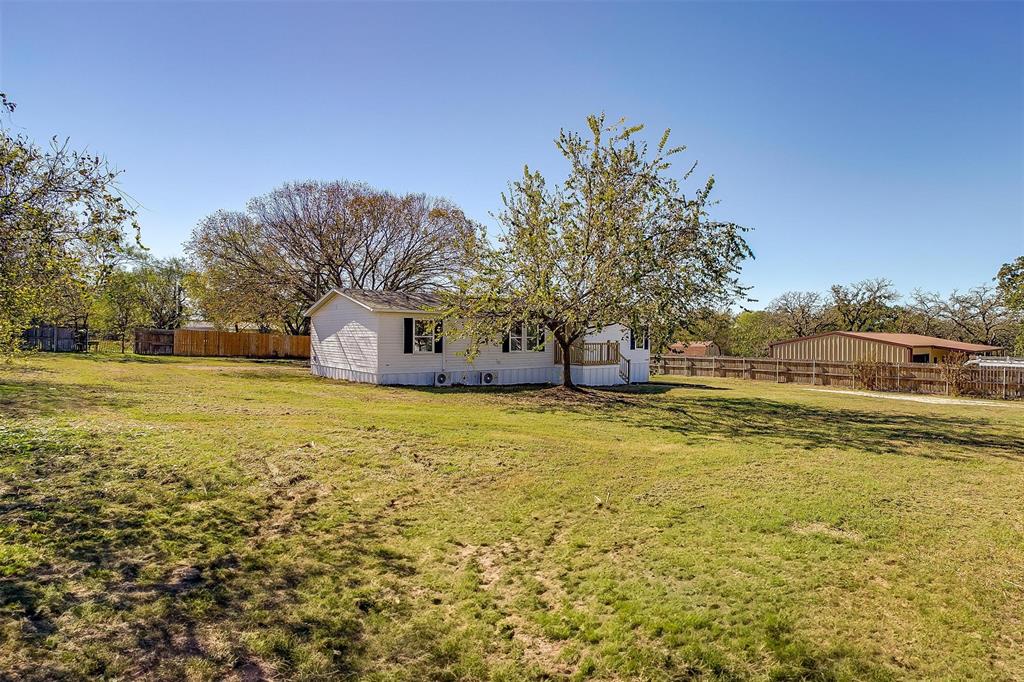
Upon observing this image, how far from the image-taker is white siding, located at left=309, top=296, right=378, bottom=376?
67.1 ft

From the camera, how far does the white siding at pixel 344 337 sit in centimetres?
2045

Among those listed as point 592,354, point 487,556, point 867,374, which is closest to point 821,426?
point 487,556

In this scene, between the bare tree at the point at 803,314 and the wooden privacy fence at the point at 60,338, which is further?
the bare tree at the point at 803,314

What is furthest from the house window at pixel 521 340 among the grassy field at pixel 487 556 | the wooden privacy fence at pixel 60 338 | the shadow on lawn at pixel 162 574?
the wooden privacy fence at pixel 60 338

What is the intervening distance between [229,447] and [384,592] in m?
4.98

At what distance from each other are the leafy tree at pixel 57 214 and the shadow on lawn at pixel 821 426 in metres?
10.3

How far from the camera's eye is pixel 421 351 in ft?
68.6

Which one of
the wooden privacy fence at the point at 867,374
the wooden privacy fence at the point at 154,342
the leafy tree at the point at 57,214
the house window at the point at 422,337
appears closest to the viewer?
the leafy tree at the point at 57,214

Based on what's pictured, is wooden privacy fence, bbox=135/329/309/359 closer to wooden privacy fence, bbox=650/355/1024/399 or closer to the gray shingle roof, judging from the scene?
the gray shingle roof

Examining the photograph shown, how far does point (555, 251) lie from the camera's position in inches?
643

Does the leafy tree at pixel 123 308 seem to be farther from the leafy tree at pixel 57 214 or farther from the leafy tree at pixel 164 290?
the leafy tree at pixel 57 214

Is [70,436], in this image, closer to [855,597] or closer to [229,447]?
[229,447]

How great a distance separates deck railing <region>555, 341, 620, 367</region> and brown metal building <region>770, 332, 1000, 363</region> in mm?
11459

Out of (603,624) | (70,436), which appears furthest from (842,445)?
(70,436)
